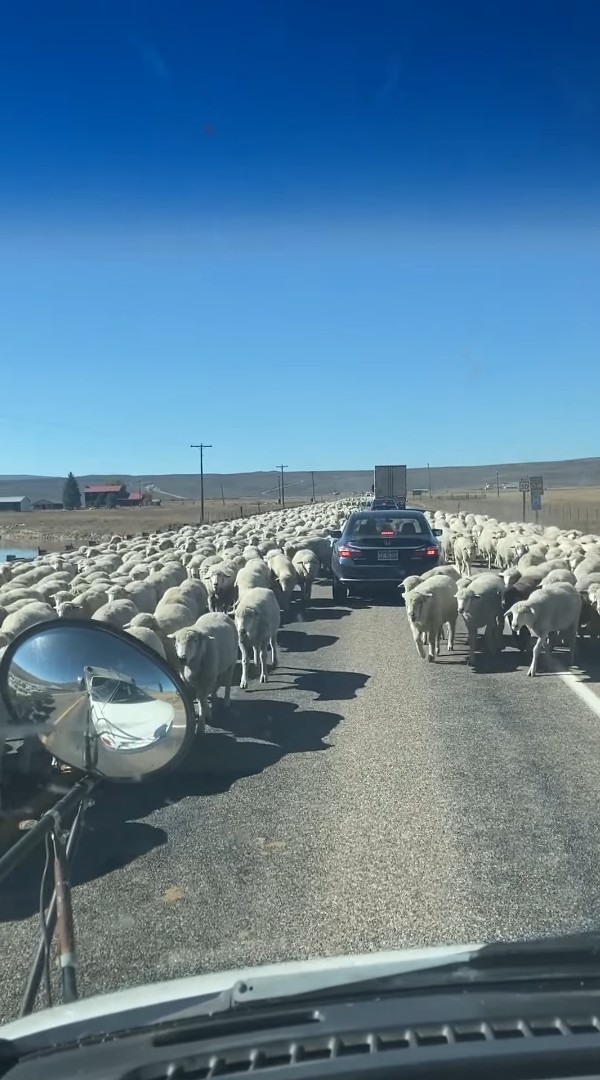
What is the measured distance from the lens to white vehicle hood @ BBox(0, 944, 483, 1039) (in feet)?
7.83

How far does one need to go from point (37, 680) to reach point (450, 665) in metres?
8.68

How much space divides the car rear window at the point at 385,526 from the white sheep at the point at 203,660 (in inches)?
326

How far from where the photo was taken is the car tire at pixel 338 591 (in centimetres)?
1823

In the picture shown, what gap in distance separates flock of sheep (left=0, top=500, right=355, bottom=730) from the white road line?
11.1 feet

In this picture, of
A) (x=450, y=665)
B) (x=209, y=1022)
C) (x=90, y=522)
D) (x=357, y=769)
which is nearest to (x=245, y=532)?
(x=450, y=665)

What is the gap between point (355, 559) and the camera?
17359 mm

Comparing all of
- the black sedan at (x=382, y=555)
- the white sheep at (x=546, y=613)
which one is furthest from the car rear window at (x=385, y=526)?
the white sheep at (x=546, y=613)

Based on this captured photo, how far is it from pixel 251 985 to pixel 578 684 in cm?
870

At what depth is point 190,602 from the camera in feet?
41.1

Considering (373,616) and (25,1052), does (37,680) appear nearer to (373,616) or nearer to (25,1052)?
(25,1052)

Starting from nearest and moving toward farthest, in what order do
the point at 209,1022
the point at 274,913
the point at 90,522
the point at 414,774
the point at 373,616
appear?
the point at 209,1022, the point at 274,913, the point at 414,774, the point at 373,616, the point at 90,522

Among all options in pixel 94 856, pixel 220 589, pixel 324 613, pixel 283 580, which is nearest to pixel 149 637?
pixel 94 856

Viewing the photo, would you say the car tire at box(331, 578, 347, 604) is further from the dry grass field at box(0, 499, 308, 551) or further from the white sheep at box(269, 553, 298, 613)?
the dry grass field at box(0, 499, 308, 551)

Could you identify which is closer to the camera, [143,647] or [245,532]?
[143,647]
